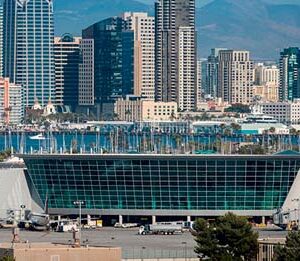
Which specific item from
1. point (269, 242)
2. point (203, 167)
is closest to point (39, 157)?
point (203, 167)

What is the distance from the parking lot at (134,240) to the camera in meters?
47.9

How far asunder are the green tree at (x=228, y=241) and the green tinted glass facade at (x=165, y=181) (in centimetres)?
2204

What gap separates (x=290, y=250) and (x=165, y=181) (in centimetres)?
2777

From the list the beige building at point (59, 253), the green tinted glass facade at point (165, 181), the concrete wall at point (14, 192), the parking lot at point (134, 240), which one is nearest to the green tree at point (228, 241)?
the parking lot at point (134, 240)

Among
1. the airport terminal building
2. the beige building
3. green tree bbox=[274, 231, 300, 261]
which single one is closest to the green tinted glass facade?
the airport terminal building

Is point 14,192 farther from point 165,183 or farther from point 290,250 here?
point 290,250

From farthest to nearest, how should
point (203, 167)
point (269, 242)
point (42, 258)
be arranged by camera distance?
point (203, 167), point (269, 242), point (42, 258)

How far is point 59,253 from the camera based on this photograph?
4072 centimetres

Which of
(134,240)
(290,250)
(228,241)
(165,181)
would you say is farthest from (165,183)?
(290,250)

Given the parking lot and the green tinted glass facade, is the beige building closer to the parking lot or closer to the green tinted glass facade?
the parking lot

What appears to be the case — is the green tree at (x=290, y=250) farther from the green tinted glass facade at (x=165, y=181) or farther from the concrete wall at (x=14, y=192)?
the concrete wall at (x=14, y=192)

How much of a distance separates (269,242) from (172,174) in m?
23.0

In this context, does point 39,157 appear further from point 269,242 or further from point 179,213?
point 269,242

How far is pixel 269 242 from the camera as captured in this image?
4516 cm
